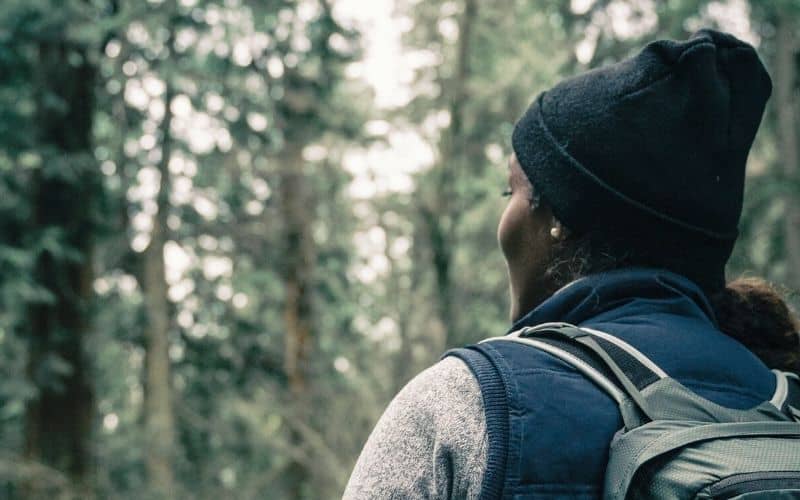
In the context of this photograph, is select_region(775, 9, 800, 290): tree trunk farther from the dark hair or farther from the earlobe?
the earlobe

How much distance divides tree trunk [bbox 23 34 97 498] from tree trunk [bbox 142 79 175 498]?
6.17 ft

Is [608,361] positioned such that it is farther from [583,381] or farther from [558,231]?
[558,231]

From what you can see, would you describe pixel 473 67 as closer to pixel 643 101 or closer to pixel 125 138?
pixel 125 138

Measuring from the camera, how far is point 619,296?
5.55ft

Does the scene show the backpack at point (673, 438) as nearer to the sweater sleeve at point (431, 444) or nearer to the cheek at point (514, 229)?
the sweater sleeve at point (431, 444)

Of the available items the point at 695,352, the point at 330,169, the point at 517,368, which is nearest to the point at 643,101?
the point at 695,352

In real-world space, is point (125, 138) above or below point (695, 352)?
below

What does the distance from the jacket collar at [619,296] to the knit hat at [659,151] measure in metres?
0.07

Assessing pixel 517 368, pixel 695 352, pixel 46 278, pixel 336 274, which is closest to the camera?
pixel 517 368

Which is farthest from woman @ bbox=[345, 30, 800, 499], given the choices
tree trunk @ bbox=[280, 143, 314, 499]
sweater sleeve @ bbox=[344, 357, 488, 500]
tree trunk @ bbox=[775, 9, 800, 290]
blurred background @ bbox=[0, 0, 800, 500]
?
tree trunk @ bbox=[280, 143, 314, 499]

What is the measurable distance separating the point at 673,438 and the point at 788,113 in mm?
8274

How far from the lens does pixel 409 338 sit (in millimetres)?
7551

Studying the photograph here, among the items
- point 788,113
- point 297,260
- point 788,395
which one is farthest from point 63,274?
point 788,395

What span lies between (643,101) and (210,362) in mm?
10169
